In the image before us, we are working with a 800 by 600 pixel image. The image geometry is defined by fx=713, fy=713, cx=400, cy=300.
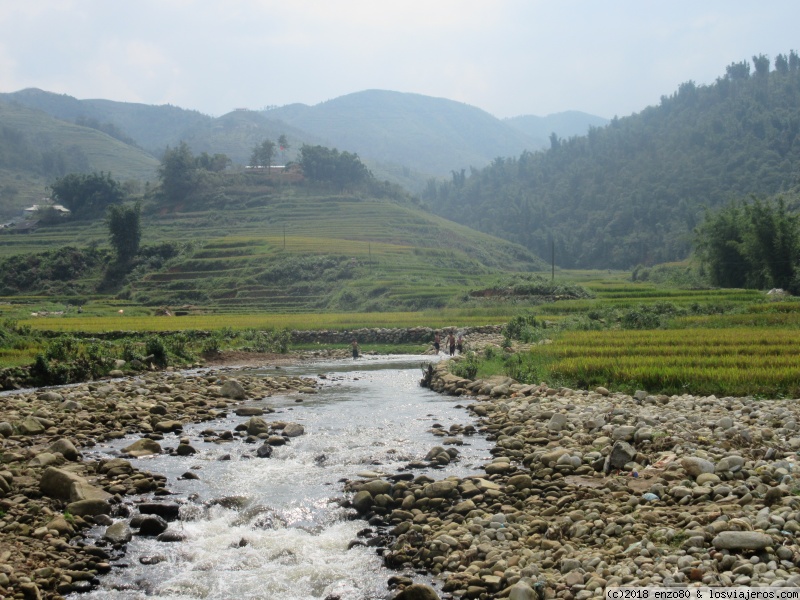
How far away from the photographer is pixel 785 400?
1639cm

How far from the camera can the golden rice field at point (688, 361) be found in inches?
733

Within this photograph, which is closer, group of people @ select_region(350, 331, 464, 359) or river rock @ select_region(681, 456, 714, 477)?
river rock @ select_region(681, 456, 714, 477)

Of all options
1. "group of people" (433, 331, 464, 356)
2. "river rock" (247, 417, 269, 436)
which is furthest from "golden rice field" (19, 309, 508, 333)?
"river rock" (247, 417, 269, 436)

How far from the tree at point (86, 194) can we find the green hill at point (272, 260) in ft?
17.7

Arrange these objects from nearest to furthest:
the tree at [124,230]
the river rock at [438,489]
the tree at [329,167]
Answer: the river rock at [438,489] → the tree at [124,230] → the tree at [329,167]

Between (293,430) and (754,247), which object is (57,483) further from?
(754,247)

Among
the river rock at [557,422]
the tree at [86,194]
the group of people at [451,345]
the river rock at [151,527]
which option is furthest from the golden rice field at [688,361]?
the tree at [86,194]

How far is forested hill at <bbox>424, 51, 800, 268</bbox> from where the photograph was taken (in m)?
148

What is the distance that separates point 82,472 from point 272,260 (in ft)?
235

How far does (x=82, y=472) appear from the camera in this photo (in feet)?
47.1

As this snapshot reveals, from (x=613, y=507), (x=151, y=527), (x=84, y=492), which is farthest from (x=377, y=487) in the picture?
(x=84, y=492)

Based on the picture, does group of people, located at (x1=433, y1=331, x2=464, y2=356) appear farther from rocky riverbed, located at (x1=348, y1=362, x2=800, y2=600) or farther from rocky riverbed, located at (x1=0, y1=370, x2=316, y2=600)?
rocky riverbed, located at (x1=348, y1=362, x2=800, y2=600)

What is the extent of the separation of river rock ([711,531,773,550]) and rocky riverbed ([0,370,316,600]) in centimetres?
817

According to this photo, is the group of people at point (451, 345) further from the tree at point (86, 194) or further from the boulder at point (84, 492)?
the tree at point (86, 194)
